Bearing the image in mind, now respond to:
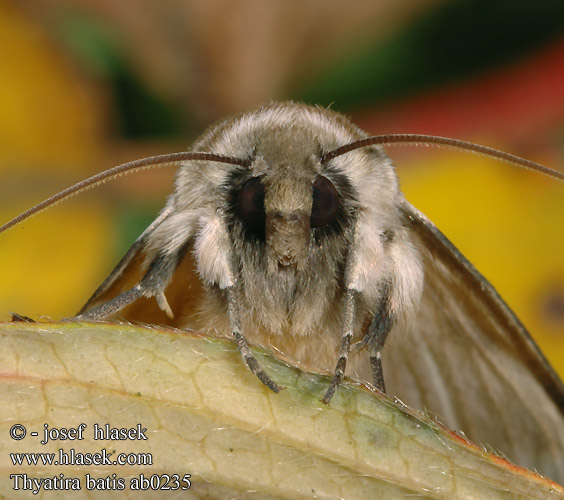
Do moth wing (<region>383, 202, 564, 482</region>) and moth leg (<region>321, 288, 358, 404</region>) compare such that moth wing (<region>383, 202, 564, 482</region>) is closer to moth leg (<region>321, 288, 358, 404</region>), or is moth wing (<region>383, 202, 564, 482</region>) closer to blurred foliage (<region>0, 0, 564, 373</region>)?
moth leg (<region>321, 288, 358, 404</region>)

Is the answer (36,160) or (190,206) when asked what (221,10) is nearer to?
(36,160)

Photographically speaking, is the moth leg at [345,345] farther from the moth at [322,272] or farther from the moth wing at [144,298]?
the moth wing at [144,298]

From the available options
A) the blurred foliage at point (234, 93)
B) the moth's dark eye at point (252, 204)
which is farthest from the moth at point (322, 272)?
the blurred foliage at point (234, 93)

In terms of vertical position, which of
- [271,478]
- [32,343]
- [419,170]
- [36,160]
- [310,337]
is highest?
[36,160]

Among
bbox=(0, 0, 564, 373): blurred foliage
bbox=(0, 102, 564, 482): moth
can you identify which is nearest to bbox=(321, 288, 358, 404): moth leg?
bbox=(0, 102, 564, 482): moth

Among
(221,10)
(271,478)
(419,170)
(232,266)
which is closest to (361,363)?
(232,266)

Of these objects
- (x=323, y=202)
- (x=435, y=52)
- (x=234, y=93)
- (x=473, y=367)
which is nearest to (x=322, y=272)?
(x=323, y=202)

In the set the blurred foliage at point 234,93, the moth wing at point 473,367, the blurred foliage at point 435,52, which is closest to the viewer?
the moth wing at point 473,367
